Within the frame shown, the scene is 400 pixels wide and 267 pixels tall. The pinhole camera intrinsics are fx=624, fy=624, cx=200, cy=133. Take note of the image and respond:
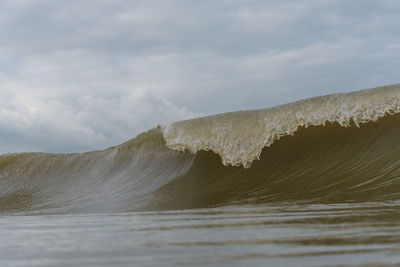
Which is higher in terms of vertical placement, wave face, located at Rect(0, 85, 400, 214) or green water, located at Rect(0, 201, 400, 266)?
wave face, located at Rect(0, 85, 400, 214)

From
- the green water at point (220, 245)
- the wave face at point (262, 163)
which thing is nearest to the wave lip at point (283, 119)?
the wave face at point (262, 163)

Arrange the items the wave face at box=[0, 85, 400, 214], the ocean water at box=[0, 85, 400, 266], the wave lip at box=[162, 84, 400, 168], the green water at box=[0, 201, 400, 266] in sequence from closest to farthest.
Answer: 1. the green water at box=[0, 201, 400, 266]
2. the ocean water at box=[0, 85, 400, 266]
3. the wave face at box=[0, 85, 400, 214]
4. the wave lip at box=[162, 84, 400, 168]

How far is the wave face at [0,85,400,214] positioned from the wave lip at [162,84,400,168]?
19mm

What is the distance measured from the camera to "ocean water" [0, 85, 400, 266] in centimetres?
290

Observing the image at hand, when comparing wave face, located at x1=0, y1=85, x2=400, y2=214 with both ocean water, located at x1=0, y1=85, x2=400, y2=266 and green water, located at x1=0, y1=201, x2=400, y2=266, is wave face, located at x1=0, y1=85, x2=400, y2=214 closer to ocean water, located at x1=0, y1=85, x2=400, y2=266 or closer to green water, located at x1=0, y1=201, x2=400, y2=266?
ocean water, located at x1=0, y1=85, x2=400, y2=266

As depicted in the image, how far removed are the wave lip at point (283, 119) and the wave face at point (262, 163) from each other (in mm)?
19

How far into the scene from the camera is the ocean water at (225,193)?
2.90m

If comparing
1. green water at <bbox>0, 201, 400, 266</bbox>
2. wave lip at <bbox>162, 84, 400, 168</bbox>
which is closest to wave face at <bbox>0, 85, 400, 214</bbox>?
wave lip at <bbox>162, 84, 400, 168</bbox>

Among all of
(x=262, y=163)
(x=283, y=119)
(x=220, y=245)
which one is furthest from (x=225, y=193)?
(x=220, y=245)

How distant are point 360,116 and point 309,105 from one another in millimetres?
1141

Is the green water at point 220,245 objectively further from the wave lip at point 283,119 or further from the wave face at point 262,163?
the wave lip at point 283,119

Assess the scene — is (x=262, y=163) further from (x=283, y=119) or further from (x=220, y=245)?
(x=220, y=245)

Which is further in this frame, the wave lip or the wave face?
the wave lip

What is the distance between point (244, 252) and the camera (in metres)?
2.71
